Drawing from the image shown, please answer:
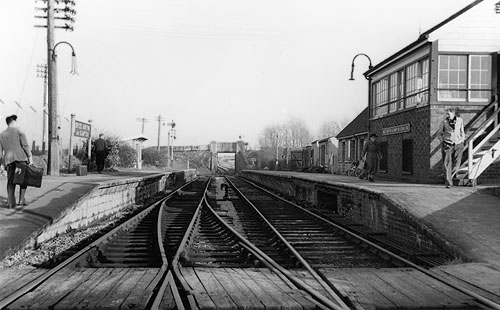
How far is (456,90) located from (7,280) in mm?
13681

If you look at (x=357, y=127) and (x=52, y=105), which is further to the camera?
(x=357, y=127)

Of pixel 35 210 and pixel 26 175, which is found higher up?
pixel 26 175

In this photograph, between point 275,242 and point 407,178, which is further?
point 407,178

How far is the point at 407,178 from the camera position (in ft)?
51.8

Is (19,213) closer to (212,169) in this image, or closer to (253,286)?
(253,286)

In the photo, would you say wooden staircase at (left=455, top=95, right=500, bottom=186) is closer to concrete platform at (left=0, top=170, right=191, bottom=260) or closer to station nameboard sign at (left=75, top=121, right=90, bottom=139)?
concrete platform at (left=0, top=170, right=191, bottom=260)

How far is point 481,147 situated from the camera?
525 inches

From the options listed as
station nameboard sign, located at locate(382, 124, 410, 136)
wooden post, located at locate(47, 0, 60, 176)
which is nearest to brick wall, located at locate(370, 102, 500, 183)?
station nameboard sign, located at locate(382, 124, 410, 136)

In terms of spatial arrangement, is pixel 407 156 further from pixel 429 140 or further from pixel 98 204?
pixel 98 204

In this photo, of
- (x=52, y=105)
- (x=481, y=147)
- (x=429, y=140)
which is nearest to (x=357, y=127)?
(x=429, y=140)

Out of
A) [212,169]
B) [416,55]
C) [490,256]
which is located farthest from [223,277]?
[212,169]

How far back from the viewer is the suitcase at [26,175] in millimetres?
8297

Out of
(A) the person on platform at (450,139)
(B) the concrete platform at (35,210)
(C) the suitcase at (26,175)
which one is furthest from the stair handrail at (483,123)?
(C) the suitcase at (26,175)

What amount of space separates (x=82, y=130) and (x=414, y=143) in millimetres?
14566
